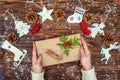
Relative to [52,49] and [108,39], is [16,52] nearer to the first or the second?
[52,49]

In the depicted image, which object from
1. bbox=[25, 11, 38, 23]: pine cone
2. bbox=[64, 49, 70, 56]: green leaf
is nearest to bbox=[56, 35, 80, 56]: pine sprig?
bbox=[64, 49, 70, 56]: green leaf

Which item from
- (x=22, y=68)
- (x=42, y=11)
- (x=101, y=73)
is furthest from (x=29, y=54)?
(x=101, y=73)

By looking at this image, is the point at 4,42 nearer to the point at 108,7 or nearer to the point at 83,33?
the point at 83,33

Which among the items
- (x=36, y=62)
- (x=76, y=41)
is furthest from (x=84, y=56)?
(x=36, y=62)

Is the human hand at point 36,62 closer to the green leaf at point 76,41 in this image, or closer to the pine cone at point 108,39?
the green leaf at point 76,41

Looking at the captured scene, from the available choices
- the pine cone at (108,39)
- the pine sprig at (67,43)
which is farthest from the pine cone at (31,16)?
the pine cone at (108,39)

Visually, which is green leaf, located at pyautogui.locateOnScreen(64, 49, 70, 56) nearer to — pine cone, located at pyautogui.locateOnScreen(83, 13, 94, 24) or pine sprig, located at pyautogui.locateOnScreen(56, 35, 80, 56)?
pine sprig, located at pyautogui.locateOnScreen(56, 35, 80, 56)
